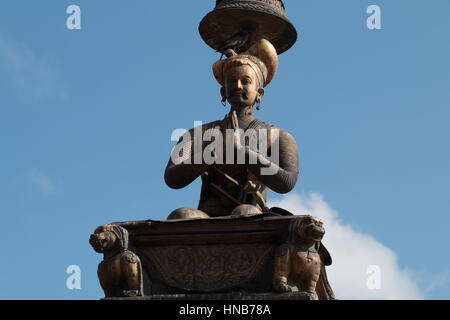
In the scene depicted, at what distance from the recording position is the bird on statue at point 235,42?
13.9m

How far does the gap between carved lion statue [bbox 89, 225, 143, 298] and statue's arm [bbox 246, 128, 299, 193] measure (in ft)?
5.98

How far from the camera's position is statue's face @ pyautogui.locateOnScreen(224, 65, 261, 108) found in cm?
1309

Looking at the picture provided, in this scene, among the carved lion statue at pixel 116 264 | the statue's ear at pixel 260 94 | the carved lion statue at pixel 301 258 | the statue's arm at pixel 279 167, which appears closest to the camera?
the carved lion statue at pixel 301 258

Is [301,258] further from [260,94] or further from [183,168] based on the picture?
[260,94]

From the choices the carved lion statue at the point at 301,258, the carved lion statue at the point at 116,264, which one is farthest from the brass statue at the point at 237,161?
the carved lion statue at the point at 116,264

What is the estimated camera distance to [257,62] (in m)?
13.4

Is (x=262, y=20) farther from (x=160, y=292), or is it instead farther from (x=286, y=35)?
(x=160, y=292)

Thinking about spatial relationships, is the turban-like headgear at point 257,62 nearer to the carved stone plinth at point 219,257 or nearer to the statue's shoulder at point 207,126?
the statue's shoulder at point 207,126

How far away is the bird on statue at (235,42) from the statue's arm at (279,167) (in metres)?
1.81

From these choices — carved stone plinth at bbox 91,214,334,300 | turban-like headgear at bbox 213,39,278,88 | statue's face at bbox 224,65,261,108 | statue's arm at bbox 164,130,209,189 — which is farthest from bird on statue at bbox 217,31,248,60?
carved stone plinth at bbox 91,214,334,300
